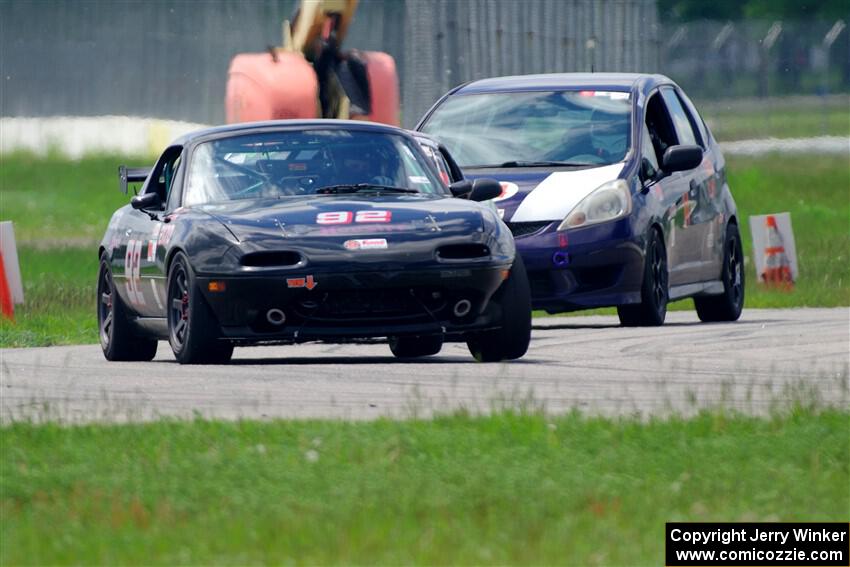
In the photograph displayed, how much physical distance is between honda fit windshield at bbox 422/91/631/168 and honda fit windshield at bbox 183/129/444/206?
269 centimetres

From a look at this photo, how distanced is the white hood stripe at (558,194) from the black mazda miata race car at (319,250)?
156 centimetres

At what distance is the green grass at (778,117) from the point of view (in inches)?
1427

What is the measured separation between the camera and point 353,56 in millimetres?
24922

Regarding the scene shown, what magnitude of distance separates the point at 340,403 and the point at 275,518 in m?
3.18

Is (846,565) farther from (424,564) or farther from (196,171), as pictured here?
(196,171)

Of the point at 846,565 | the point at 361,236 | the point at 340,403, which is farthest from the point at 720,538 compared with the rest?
the point at 361,236

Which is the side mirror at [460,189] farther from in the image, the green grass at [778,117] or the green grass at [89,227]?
the green grass at [778,117]

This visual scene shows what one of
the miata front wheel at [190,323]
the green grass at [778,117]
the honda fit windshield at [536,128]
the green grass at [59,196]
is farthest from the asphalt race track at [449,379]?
the green grass at [778,117]

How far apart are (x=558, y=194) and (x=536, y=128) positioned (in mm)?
1149

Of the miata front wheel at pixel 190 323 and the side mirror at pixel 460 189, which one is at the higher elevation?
the side mirror at pixel 460 189

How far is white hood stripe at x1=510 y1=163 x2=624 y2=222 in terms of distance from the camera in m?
15.0

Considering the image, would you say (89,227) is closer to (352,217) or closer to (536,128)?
(536,128)

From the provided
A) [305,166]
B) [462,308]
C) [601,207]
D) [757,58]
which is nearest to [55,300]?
[601,207]

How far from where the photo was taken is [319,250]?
1170 cm
